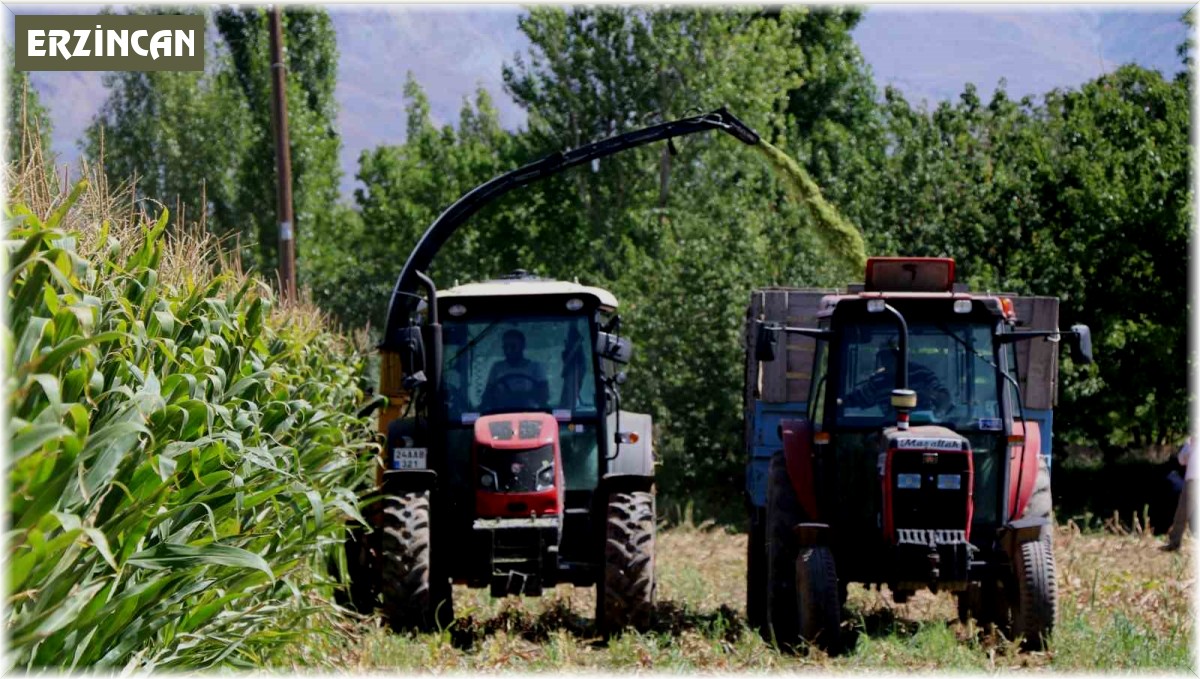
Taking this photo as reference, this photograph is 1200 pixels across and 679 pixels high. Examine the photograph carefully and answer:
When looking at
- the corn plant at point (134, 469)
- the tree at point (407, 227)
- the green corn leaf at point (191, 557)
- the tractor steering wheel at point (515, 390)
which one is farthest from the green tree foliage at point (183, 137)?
the green corn leaf at point (191, 557)

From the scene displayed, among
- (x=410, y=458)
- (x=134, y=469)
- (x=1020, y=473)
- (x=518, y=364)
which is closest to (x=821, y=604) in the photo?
(x=1020, y=473)

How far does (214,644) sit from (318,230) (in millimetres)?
32045

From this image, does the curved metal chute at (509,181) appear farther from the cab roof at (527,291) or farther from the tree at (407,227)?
the tree at (407,227)

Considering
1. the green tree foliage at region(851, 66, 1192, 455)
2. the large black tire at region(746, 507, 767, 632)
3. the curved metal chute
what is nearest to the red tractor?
the large black tire at region(746, 507, 767, 632)

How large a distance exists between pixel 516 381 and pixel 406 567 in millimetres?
1512

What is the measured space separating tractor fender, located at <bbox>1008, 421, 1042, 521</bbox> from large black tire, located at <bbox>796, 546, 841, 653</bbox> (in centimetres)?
128

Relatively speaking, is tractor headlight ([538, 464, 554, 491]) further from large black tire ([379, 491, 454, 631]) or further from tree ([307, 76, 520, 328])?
tree ([307, 76, 520, 328])

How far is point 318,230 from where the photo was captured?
3725 cm

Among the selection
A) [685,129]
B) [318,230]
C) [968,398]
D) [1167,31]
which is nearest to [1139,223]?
[1167,31]

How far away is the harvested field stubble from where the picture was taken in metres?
8.09

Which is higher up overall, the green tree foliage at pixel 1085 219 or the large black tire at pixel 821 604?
the green tree foliage at pixel 1085 219

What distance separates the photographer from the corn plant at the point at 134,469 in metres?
4.17

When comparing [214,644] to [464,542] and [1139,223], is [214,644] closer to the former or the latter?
[464,542]

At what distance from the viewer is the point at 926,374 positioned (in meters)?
8.88
